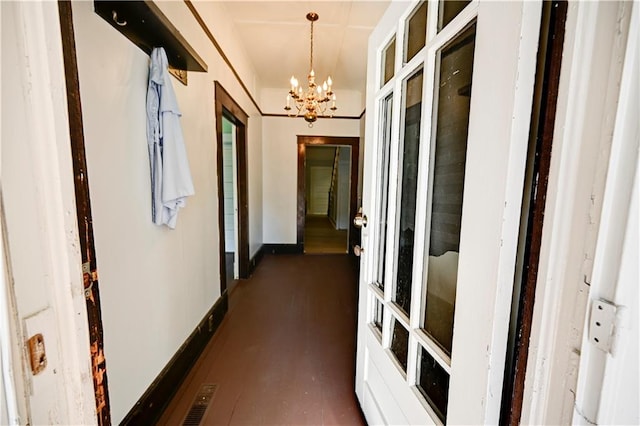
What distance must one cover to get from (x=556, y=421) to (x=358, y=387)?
120cm

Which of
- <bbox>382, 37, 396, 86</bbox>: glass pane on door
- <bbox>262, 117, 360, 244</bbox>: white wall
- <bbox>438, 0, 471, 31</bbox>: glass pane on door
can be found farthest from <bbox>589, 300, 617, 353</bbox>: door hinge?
<bbox>262, 117, 360, 244</bbox>: white wall

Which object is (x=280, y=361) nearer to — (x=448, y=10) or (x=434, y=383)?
(x=434, y=383)

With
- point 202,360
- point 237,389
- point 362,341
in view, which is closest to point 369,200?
point 362,341

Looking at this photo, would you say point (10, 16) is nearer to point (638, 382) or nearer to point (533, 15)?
point (533, 15)

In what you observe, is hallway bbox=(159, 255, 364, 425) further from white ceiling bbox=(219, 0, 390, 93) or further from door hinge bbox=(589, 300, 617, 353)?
white ceiling bbox=(219, 0, 390, 93)

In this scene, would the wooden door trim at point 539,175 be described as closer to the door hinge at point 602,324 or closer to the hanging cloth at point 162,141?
the door hinge at point 602,324

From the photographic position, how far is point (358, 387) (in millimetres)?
1499

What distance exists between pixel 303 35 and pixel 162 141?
2164 mm

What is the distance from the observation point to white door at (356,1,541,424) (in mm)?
555

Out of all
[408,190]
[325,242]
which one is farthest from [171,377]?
[325,242]

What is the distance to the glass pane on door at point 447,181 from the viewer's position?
→ 30.4 inches

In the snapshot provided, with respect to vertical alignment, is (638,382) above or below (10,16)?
below

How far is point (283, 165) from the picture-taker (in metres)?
4.70

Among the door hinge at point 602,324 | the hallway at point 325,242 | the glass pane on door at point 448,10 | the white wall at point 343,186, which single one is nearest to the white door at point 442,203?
the glass pane on door at point 448,10
